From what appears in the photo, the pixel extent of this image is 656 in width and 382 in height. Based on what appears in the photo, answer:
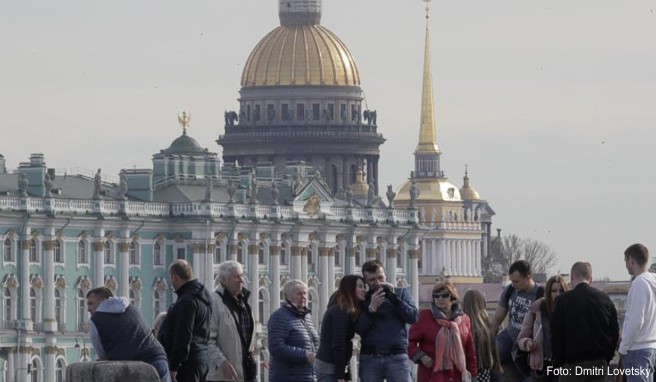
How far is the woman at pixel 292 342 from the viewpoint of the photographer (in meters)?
27.6

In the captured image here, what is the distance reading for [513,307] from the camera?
28359 mm

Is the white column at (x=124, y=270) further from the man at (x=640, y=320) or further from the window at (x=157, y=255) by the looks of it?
the man at (x=640, y=320)

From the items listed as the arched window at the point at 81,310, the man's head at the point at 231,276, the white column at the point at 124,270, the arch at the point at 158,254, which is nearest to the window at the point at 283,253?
the arch at the point at 158,254

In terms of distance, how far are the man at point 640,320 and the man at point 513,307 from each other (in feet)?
6.48

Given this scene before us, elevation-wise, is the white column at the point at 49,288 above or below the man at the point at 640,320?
above

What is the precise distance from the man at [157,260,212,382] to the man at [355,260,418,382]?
1.72m

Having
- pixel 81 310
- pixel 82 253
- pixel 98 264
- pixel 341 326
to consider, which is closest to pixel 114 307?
pixel 341 326

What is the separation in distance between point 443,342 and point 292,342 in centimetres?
149

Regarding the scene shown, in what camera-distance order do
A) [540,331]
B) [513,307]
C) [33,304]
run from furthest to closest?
[33,304]
[513,307]
[540,331]

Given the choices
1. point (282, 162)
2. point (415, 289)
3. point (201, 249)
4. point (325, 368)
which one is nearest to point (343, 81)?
point (282, 162)

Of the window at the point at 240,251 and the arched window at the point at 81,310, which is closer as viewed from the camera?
the arched window at the point at 81,310

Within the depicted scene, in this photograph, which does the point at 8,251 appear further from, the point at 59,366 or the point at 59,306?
the point at 59,366

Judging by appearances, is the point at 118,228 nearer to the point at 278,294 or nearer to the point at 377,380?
the point at 278,294

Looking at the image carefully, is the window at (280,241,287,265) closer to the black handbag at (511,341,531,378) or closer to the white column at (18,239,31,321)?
the white column at (18,239,31,321)
